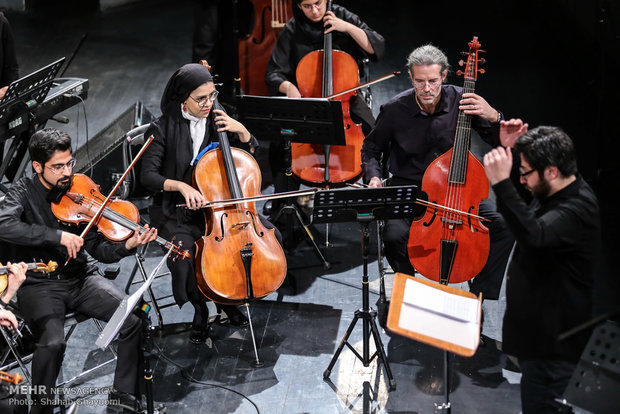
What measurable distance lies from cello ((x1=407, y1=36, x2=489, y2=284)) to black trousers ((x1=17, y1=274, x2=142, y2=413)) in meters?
1.54

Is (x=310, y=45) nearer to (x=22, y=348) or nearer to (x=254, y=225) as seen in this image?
(x=254, y=225)

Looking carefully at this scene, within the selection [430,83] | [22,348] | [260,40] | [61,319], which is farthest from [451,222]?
[260,40]

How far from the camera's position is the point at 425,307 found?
3062 mm

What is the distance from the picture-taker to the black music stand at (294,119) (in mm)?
4453

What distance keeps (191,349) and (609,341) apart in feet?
7.54

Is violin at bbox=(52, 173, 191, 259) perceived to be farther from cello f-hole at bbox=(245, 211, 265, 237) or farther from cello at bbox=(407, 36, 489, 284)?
cello at bbox=(407, 36, 489, 284)

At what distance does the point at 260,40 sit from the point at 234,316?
2.48 meters

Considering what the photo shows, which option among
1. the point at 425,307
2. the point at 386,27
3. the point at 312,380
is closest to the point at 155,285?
the point at 312,380

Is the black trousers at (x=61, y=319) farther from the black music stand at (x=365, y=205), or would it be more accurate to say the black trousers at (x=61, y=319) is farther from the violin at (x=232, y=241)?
the black music stand at (x=365, y=205)

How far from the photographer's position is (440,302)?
310 centimetres

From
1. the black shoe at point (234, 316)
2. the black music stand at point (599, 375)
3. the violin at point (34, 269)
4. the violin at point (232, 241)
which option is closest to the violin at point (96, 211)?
the violin at point (232, 241)

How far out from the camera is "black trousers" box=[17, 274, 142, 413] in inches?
142

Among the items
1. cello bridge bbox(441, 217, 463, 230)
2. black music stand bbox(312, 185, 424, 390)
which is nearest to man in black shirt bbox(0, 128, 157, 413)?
black music stand bbox(312, 185, 424, 390)

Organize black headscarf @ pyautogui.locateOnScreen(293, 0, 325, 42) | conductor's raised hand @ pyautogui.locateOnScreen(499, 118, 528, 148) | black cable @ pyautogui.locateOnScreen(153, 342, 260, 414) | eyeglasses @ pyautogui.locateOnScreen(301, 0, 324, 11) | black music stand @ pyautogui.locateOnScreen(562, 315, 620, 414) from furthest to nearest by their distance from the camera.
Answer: black headscarf @ pyautogui.locateOnScreen(293, 0, 325, 42)
eyeglasses @ pyautogui.locateOnScreen(301, 0, 324, 11)
black cable @ pyautogui.locateOnScreen(153, 342, 260, 414)
conductor's raised hand @ pyautogui.locateOnScreen(499, 118, 528, 148)
black music stand @ pyautogui.locateOnScreen(562, 315, 620, 414)
